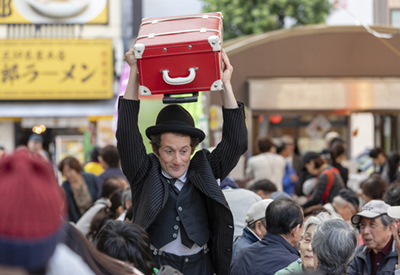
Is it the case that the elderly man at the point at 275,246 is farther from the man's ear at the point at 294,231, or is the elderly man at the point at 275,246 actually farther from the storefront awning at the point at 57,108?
the storefront awning at the point at 57,108

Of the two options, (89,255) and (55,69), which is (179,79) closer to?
(89,255)

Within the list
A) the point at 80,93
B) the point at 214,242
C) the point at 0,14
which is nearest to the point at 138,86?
the point at 214,242

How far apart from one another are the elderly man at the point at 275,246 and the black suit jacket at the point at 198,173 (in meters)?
0.56

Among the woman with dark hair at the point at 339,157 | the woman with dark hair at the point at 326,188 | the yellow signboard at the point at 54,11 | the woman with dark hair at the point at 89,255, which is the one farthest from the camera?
the yellow signboard at the point at 54,11

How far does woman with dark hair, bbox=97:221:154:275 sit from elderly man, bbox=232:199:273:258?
1.83 m

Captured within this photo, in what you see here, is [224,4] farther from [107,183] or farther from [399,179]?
[107,183]

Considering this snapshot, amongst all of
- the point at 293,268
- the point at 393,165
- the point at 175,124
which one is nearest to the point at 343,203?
the point at 293,268

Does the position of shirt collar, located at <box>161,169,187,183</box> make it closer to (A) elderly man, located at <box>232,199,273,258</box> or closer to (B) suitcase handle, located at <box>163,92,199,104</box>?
(B) suitcase handle, located at <box>163,92,199,104</box>

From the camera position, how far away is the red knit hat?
1.06 meters

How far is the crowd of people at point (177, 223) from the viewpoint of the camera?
109 cm

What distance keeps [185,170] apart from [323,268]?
0.91m

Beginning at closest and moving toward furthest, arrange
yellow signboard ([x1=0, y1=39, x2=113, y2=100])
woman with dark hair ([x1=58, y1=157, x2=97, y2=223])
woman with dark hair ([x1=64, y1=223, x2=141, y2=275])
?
1. woman with dark hair ([x1=64, y1=223, x2=141, y2=275])
2. woman with dark hair ([x1=58, y1=157, x2=97, y2=223])
3. yellow signboard ([x1=0, y1=39, x2=113, y2=100])

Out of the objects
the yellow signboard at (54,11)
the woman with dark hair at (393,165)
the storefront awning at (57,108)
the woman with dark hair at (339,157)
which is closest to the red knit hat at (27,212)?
the woman with dark hair at (339,157)

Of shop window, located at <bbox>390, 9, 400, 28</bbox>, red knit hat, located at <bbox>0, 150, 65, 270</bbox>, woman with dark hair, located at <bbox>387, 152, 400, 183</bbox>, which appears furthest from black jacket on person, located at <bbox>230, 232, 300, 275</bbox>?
shop window, located at <bbox>390, 9, 400, 28</bbox>
